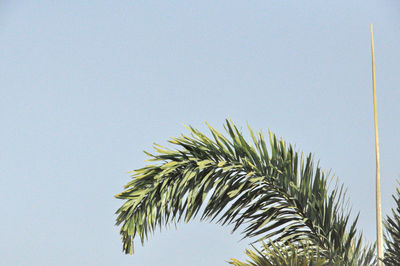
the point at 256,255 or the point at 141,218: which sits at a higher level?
the point at 141,218

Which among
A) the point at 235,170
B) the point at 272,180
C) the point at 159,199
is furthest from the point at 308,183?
the point at 159,199

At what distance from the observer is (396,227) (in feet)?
18.5

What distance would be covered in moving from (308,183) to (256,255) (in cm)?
98

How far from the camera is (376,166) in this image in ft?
18.2

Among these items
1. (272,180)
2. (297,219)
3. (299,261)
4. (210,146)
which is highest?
(210,146)

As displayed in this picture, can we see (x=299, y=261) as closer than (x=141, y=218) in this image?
Yes

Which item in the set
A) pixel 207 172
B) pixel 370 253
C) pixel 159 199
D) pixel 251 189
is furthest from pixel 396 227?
pixel 159 199

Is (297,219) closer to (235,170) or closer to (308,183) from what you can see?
(308,183)

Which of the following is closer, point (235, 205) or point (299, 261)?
point (299, 261)

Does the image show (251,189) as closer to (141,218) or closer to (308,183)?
(308,183)

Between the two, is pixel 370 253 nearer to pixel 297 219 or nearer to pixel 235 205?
pixel 297 219

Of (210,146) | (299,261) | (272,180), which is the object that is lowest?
(299,261)

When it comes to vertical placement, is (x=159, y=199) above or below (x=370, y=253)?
above

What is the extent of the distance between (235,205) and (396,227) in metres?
1.46
